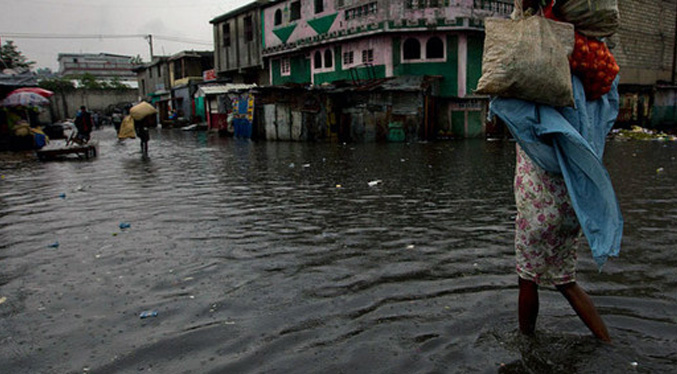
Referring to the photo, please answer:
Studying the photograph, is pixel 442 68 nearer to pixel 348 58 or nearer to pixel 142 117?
pixel 348 58

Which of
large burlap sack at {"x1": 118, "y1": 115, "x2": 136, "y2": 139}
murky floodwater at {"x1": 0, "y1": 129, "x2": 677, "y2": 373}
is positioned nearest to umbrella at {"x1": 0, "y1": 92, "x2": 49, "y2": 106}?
large burlap sack at {"x1": 118, "y1": 115, "x2": 136, "y2": 139}

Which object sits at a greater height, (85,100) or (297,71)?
(297,71)

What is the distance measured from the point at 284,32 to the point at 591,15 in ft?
96.9

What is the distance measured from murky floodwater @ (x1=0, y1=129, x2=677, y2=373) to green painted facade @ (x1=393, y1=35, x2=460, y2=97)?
16566mm

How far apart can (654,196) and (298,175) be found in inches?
256

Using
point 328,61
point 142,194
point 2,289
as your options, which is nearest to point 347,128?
point 328,61

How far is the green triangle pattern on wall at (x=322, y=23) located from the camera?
26656 mm

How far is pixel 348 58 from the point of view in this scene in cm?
2641

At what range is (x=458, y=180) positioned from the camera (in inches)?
371

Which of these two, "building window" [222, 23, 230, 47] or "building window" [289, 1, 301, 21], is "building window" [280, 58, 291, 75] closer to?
"building window" [289, 1, 301, 21]

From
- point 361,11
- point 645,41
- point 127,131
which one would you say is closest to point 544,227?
point 127,131

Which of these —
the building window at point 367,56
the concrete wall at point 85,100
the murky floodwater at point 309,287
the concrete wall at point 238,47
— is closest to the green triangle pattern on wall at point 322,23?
the building window at point 367,56

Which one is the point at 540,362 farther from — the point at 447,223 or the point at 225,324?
the point at 447,223

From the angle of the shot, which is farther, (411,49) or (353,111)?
(411,49)
